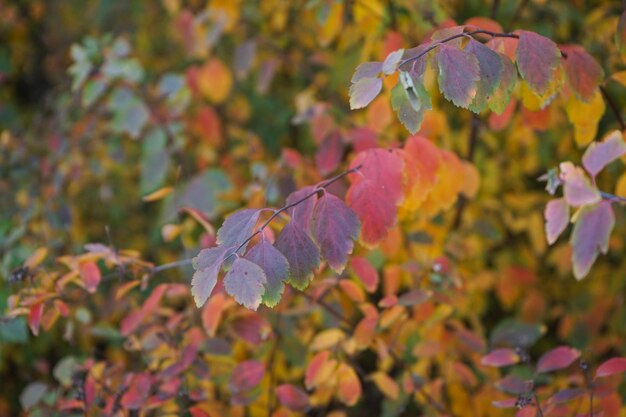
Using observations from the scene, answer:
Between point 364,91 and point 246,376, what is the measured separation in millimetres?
747

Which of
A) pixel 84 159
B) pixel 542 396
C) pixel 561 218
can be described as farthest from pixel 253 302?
pixel 84 159

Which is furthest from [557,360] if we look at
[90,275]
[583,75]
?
[90,275]

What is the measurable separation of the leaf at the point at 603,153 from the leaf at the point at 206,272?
563mm

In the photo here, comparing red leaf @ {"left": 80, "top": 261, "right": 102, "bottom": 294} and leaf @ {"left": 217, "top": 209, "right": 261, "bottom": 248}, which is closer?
leaf @ {"left": 217, "top": 209, "right": 261, "bottom": 248}

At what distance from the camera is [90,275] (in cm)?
138

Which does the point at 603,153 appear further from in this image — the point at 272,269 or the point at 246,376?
the point at 246,376

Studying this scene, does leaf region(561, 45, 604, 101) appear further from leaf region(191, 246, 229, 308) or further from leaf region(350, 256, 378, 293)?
leaf region(191, 246, 229, 308)

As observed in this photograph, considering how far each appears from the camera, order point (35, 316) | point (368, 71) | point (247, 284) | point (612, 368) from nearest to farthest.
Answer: point (247, 284)
point (368, 71)
point (612, 368)
point (35, 316)

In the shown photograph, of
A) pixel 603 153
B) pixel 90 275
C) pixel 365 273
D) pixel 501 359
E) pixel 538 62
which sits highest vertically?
pixel 538 62

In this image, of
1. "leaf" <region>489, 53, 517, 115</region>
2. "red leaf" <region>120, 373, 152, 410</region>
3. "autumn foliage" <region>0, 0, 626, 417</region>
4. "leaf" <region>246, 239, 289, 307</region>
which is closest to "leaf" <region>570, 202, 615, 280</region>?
"autumn foliage" <region>0, 0, 626, 417</region>

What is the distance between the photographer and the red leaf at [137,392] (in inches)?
51.7

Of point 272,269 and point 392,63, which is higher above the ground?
point 392,63

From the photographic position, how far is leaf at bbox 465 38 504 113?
971 millimetres

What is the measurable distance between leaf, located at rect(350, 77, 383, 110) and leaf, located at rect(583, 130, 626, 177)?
13.3 inches
